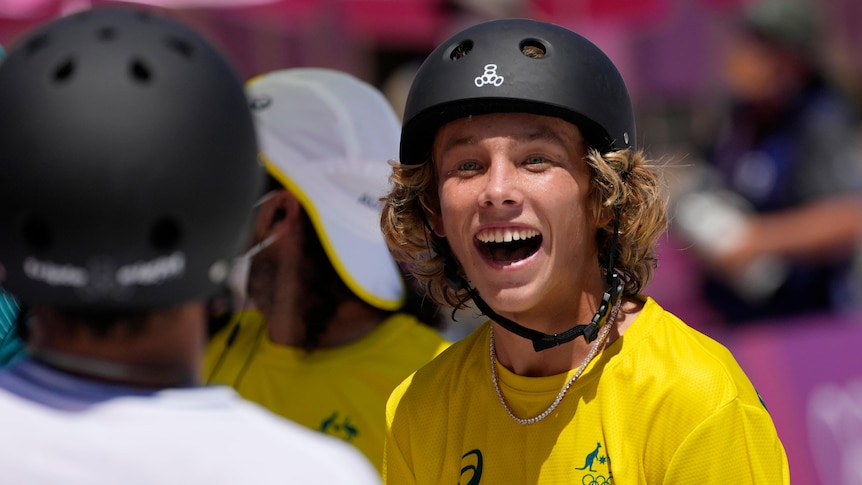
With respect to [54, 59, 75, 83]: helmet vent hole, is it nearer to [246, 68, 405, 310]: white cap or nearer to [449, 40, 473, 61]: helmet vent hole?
[449, 40, 473, 61]: helmet vent hole

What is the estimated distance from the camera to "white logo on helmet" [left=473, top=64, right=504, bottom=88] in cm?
299

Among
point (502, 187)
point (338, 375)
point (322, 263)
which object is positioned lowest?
point (338, 375)

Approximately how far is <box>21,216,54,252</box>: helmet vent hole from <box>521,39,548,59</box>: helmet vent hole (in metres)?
1.57

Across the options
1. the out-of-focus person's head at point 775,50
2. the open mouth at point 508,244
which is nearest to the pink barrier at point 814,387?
the out-of-focus person's head at point 775,50

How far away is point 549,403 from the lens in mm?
3023

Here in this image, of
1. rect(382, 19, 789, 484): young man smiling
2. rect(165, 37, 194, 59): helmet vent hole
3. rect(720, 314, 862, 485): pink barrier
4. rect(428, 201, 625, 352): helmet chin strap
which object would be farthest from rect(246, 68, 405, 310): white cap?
rect(720, 314, 862, 485): pink barrier

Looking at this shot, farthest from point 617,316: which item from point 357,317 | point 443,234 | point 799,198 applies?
point 799,198

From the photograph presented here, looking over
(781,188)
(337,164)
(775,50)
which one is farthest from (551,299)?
(775,50)

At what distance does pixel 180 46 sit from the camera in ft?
6.30

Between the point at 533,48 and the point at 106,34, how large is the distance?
1.47 meters

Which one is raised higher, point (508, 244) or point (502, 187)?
point (502, 187)

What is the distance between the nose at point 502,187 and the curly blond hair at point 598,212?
0.23 metres

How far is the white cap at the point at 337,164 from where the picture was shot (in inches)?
154

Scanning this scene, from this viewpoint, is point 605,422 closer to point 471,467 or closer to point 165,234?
point 471,467
